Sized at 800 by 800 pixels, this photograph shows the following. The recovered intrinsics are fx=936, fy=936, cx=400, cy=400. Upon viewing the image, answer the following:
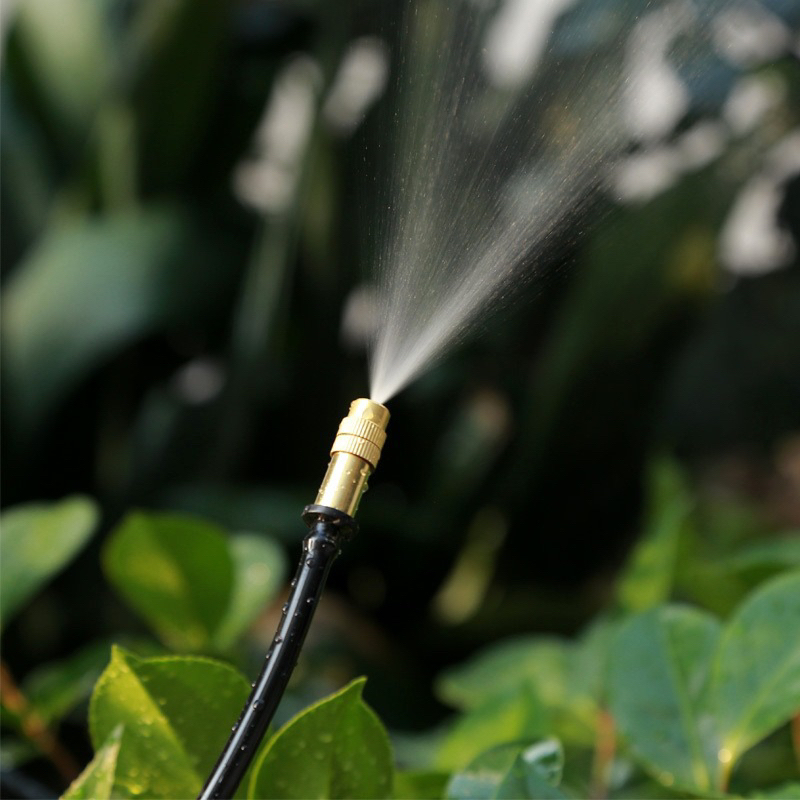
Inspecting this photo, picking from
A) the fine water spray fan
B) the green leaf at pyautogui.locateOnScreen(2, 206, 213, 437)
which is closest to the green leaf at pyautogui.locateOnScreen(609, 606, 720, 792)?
the fine water spray fan

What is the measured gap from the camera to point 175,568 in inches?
15.4

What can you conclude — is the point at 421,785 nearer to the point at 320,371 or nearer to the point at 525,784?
the point at 525,784

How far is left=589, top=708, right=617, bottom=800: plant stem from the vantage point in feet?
1.12

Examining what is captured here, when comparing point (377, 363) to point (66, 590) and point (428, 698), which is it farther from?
point (66, 590)

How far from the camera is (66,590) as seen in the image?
0.84 metres

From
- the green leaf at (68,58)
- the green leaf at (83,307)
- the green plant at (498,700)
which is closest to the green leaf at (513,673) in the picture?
the green plant at (498,700)

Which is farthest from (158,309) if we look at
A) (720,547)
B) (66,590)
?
(720,547)

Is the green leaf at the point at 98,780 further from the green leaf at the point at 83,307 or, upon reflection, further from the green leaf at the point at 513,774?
the green leaf at the point at 83,307

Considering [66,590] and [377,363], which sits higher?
[66,590]

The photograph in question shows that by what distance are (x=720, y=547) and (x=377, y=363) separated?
52 centimetres

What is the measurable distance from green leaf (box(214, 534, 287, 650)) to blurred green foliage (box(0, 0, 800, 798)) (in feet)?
0.45

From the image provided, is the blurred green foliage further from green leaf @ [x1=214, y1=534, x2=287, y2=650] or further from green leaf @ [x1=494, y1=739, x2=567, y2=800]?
green leaf @ [x1=494, y1=739, x2=567, y2=800]

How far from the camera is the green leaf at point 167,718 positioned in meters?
0.23

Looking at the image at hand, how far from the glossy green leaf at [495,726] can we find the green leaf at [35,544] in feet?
0.52
